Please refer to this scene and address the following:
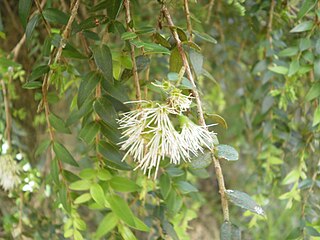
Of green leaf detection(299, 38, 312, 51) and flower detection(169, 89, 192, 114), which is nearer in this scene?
flower detection(169, 89, 192, 114)

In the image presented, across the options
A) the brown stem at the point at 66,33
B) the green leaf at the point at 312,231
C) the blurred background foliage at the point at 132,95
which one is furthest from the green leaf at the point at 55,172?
the green leaf at the point at 312,231

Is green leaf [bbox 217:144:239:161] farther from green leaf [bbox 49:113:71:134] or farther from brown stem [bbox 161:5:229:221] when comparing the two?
green leaf [bbox 49:113:71:134]

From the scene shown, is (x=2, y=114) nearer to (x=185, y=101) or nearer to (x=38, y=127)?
(x=38, y=127)

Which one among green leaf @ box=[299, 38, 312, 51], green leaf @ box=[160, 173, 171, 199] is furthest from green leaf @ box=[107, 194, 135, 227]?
green leaf @ box=[299, 38, 312, 51]

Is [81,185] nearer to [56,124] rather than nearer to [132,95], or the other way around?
[56,124]

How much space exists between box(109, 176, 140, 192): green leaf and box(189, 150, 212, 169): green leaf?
125 millimetres

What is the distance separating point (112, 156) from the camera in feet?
2.05

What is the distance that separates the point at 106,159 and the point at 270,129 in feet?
1.21

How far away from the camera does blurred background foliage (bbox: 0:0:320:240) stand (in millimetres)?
617

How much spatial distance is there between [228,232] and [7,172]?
0.40 metres

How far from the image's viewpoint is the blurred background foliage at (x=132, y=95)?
617 millimetres

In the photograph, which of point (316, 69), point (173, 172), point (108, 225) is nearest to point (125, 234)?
point (108, 225)

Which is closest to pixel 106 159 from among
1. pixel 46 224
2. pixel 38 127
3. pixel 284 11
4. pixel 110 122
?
pixel 110 122

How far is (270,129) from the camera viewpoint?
90cm
